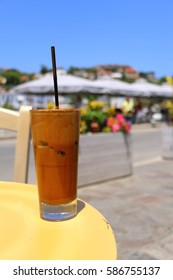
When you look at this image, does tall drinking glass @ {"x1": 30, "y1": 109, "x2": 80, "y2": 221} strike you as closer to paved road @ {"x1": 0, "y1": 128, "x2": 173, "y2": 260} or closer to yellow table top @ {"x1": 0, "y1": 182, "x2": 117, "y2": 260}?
yellow table top @ {"x1": 0, "y1": 182, "x2": 117, "y2": 260}

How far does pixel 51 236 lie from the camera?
0.73m

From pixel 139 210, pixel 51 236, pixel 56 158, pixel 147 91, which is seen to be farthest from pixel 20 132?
pixel 147 91

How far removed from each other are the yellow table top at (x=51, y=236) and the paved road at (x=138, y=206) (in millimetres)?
1557

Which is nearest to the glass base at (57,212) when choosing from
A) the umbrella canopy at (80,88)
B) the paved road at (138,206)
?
the paved road at (138,206)

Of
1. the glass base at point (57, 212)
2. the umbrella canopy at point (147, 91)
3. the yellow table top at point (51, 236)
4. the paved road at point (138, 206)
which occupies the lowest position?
the paved road at point (138, 206)

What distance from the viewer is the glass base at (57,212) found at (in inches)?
32.8

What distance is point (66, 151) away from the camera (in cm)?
83

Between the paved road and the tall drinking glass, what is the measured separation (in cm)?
160

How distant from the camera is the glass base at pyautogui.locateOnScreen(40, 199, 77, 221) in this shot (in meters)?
0.83

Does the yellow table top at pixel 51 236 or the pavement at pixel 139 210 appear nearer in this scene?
the yellow table top at pixel 51 236

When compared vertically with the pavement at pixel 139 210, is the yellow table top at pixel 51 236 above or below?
above

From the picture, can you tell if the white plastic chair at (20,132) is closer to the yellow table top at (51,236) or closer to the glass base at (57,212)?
the yellow table top at (51,236)

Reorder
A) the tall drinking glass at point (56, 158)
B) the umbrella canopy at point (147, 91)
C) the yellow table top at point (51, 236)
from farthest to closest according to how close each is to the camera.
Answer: the umbrella canopy at point (147, 91), the tall drinking glass at point (56, 158), the yellow table top at point (51, 236)
